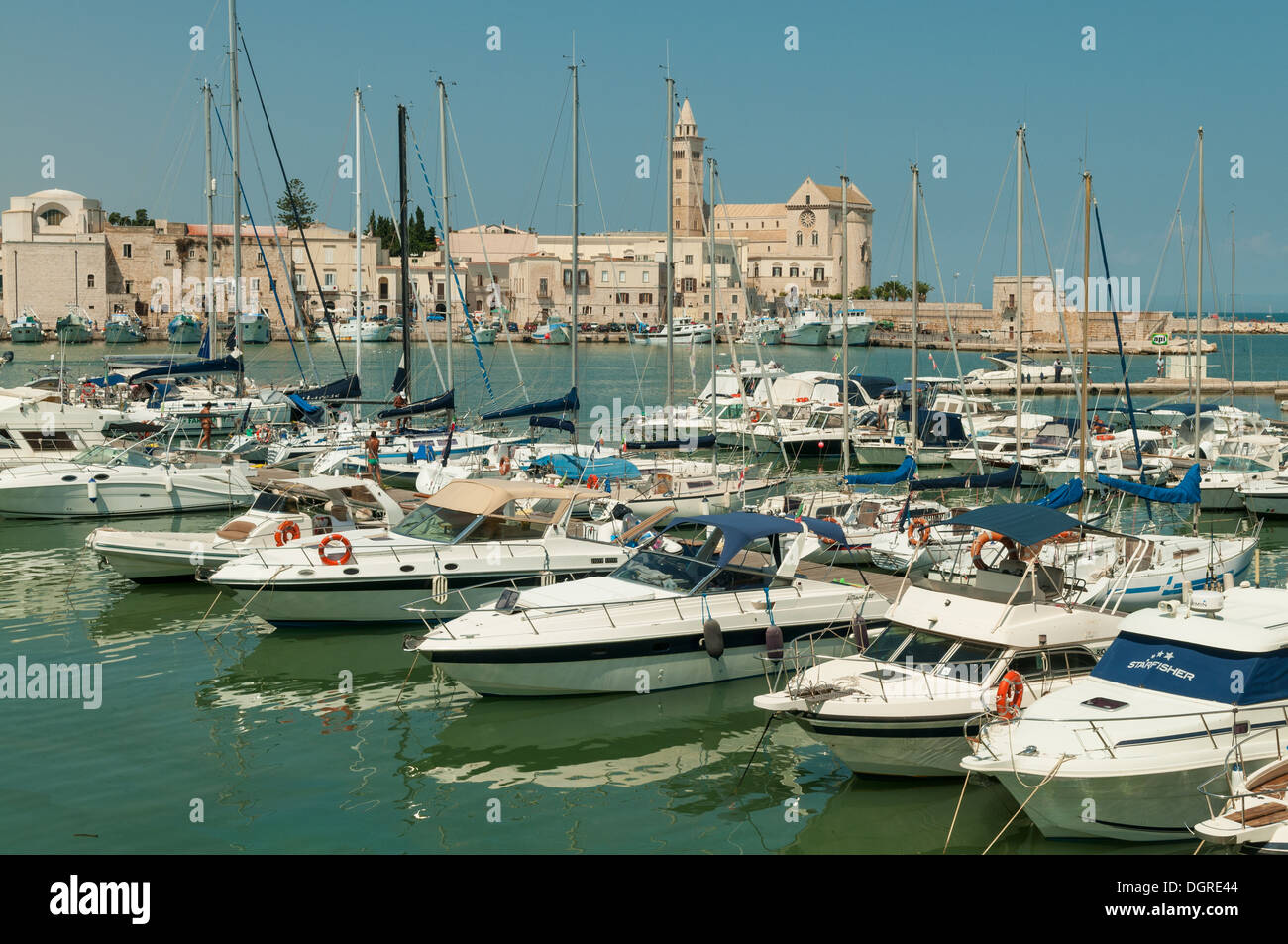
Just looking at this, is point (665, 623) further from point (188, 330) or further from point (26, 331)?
point (26, 331)

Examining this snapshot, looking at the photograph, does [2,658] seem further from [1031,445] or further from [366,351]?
[366,351]

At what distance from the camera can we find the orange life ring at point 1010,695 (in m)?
11.0

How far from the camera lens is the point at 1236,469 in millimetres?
28672

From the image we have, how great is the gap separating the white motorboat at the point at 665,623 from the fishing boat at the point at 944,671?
158 centimetres

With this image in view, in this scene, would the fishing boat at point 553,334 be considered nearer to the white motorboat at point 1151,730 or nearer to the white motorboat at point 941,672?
the white motorboat at point 941,672

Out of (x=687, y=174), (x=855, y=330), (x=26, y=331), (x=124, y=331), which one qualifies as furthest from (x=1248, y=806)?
(x=687, y=174)

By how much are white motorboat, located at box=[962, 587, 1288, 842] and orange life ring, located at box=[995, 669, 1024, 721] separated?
124mm

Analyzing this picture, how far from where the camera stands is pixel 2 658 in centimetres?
1578

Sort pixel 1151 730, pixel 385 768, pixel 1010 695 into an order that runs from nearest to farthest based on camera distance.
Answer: pixel 1151 730
pixel 1010 695
pixel 385 768

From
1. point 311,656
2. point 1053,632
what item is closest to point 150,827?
point 311,656

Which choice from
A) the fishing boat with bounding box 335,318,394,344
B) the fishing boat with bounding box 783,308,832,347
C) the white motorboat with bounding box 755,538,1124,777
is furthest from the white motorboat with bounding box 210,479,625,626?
the fishing boat with bounding box 783,308,832,347

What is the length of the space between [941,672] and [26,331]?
98579 millimetres

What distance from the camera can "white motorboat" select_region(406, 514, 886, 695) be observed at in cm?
1396

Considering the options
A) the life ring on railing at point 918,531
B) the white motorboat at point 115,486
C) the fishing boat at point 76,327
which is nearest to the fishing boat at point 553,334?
the fishing boat at point 76,327
